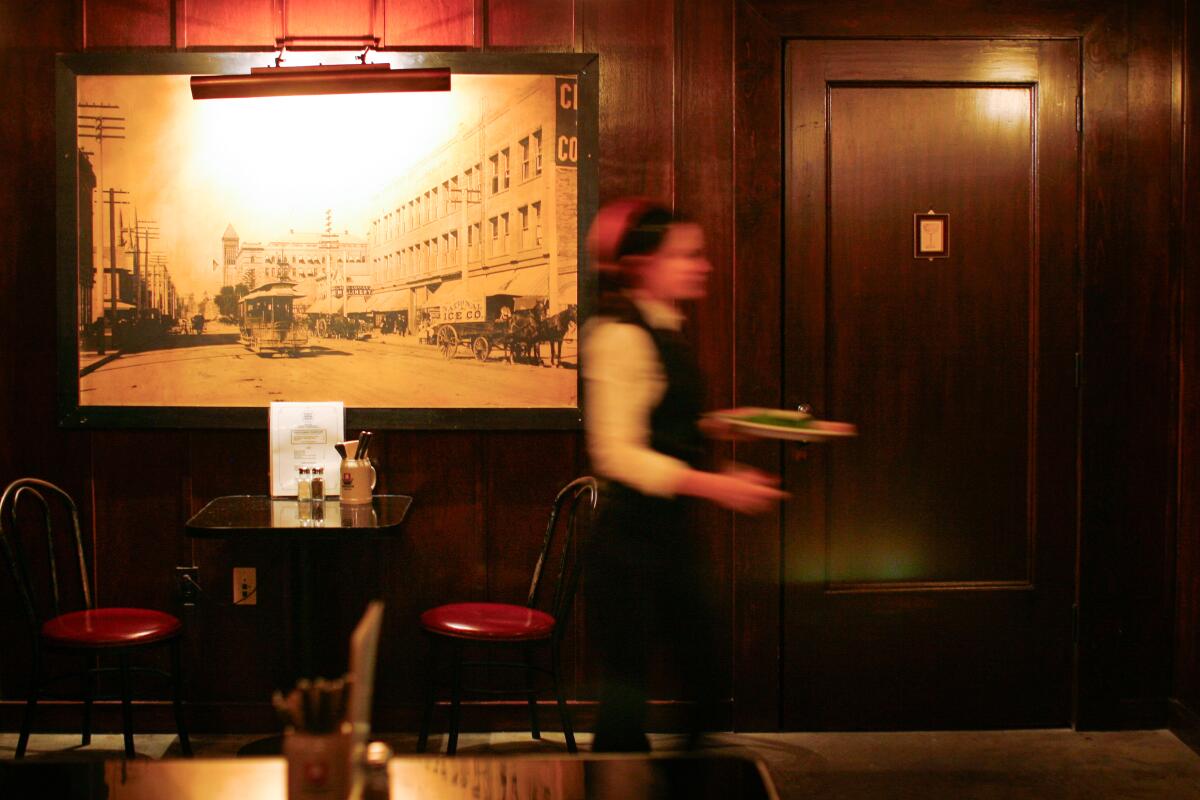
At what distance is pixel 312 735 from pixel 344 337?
2.66m

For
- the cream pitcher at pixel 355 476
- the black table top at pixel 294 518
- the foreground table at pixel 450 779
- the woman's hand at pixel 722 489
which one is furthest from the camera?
the cream pitcher at pixel 355 476

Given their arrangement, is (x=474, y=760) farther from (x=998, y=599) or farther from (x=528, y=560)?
(x=998, y=599)

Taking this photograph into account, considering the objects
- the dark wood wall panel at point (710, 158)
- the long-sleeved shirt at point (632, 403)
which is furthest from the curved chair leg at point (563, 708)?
the long-sleeved shirt at point (632, 403)

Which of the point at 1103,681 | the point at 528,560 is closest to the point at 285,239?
the point at 528,560

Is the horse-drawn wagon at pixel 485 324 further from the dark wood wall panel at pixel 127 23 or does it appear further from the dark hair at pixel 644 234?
the dark hair at pixel 644 234

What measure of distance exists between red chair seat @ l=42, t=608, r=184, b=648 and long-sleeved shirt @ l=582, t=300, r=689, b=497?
69.2 inches

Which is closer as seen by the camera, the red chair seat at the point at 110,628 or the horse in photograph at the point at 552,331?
the red chair seat at the point at 110,628

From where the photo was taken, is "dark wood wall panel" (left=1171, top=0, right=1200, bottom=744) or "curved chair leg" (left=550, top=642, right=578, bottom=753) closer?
"curved chair leg" (left=550, top=642, right=578, bottom=753)

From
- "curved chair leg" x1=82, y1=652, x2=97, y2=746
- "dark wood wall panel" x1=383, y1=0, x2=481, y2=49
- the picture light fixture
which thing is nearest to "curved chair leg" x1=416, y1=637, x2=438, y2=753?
"curved chair leg" x1=82, y1=652, x2=97, y2=746

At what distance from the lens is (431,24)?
13.3 ft

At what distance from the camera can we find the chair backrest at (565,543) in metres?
3.74

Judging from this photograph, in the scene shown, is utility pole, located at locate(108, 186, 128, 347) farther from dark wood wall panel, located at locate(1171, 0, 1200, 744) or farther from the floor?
dark wood wall panel, located at locate(1171, 0, 1200, 744)

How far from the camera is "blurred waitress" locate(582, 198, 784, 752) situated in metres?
2.61

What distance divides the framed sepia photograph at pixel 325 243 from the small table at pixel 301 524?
1.09 feet
